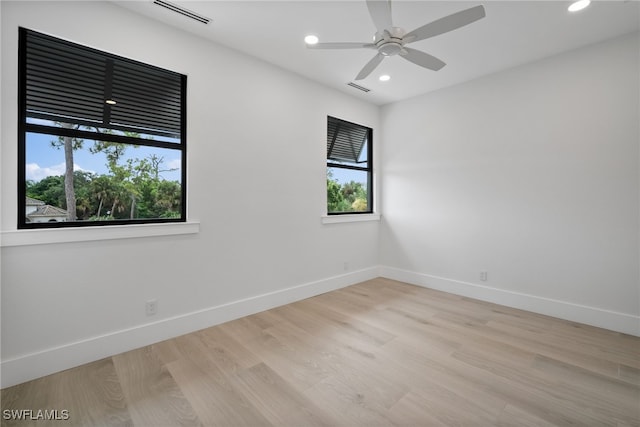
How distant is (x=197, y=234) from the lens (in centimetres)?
275

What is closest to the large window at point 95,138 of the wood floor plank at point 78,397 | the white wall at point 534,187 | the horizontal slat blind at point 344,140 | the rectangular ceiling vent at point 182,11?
the rectangular ceiling vent at point 182,11

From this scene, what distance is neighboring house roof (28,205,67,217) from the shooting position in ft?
6.78

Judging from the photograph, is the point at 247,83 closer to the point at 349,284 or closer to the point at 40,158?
the point at 40,158

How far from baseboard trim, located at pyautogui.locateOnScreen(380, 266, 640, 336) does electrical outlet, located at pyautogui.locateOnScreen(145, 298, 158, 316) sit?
3376 mm

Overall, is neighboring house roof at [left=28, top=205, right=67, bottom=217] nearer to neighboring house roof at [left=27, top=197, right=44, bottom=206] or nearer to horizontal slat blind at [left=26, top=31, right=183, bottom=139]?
neighboring house roof at [left=27, top=197, right=44, bottom=206]

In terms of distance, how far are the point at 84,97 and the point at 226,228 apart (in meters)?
1.55

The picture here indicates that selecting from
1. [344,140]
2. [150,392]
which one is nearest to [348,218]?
[344,140]

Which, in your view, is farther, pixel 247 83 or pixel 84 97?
pixel 247 83

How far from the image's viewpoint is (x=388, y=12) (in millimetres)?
1865

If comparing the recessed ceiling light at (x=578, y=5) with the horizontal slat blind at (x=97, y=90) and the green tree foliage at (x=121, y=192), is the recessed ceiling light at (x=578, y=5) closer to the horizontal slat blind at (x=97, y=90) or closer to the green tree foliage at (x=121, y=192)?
the horizontal slat blind at (x=97, y=90)

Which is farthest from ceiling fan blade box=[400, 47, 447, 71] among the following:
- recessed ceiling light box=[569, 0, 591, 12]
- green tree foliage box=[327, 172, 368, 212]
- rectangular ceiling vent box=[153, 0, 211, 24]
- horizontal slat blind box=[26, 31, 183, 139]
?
horizontal slat blind box=[26, 31, 183, 139]

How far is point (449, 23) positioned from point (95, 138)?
9.11ft

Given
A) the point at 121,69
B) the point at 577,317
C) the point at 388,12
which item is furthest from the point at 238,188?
the point at 577,317

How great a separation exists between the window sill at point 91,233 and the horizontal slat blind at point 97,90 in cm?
82
